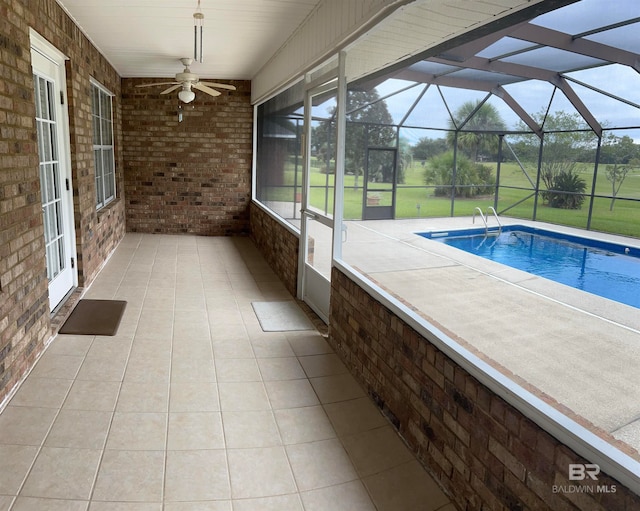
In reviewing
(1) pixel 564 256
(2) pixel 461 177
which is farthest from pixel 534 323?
(2) pixel 461 177

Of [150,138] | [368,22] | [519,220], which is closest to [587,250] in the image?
[519,220]

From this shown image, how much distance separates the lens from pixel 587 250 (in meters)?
4.27

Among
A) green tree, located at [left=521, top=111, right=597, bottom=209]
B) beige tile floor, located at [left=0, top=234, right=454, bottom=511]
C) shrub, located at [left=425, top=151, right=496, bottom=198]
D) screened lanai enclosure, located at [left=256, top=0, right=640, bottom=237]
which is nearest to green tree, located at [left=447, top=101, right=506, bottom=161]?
screened lanai enclosure, located at [left=256, top=0, right=640, bottom=237]

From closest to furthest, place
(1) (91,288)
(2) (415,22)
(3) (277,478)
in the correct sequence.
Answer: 1. (3) (277,478)
2. (2) (415,22)
3. (1) (91,288)

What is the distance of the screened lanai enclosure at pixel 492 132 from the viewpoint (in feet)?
11.1

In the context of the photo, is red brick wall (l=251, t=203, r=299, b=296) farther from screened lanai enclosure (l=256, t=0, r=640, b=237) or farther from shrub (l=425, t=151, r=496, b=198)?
shrub (l=425, t=151, r=496, b=198)

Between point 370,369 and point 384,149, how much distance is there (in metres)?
5.39

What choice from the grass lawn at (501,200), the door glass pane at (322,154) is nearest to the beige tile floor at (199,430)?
the door glass pane at (322,154)

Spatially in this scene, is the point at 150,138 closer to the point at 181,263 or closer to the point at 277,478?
the point at 181,263

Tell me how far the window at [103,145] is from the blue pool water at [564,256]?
14.4 ft

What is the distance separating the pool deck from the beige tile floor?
734mm

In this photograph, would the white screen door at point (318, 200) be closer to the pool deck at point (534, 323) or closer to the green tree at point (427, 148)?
the pool deck at point (534, 323)

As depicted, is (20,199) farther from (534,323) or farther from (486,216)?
(486,216)

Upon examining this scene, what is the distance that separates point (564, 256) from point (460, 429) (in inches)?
118
